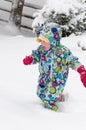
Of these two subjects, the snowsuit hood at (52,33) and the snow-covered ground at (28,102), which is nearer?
the snow-covered ground at (28,102)

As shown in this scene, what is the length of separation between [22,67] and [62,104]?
1.50m

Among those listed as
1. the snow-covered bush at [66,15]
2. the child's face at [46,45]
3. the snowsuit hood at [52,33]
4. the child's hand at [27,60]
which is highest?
the snow-covered bush at [66,15]

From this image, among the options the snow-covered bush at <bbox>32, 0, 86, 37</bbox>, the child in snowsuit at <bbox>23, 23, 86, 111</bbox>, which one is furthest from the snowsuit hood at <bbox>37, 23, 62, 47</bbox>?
the snow-covered bush at <bbox>32, 0, 86, 37</bbox>

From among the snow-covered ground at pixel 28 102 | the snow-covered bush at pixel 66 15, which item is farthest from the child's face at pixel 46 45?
the snow-covered bush at pixel 66 15

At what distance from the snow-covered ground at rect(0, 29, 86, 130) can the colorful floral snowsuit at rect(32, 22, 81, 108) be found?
17cm

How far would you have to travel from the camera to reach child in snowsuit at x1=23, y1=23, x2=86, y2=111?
459 centimetres

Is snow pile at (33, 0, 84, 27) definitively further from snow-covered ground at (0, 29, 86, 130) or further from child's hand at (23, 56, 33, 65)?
child's hand at (23, 56, 33, 65)

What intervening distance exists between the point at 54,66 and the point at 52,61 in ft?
0.20

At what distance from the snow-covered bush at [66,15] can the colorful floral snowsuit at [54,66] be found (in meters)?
4.09

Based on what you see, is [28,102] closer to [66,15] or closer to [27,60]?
[27,60]

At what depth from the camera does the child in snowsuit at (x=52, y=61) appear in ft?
15.0

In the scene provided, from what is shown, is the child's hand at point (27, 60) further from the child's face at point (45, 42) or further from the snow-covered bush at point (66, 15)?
the snow-covered bush at point (66, 15)

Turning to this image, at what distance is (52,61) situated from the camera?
4656mm

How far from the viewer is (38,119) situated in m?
4.04
